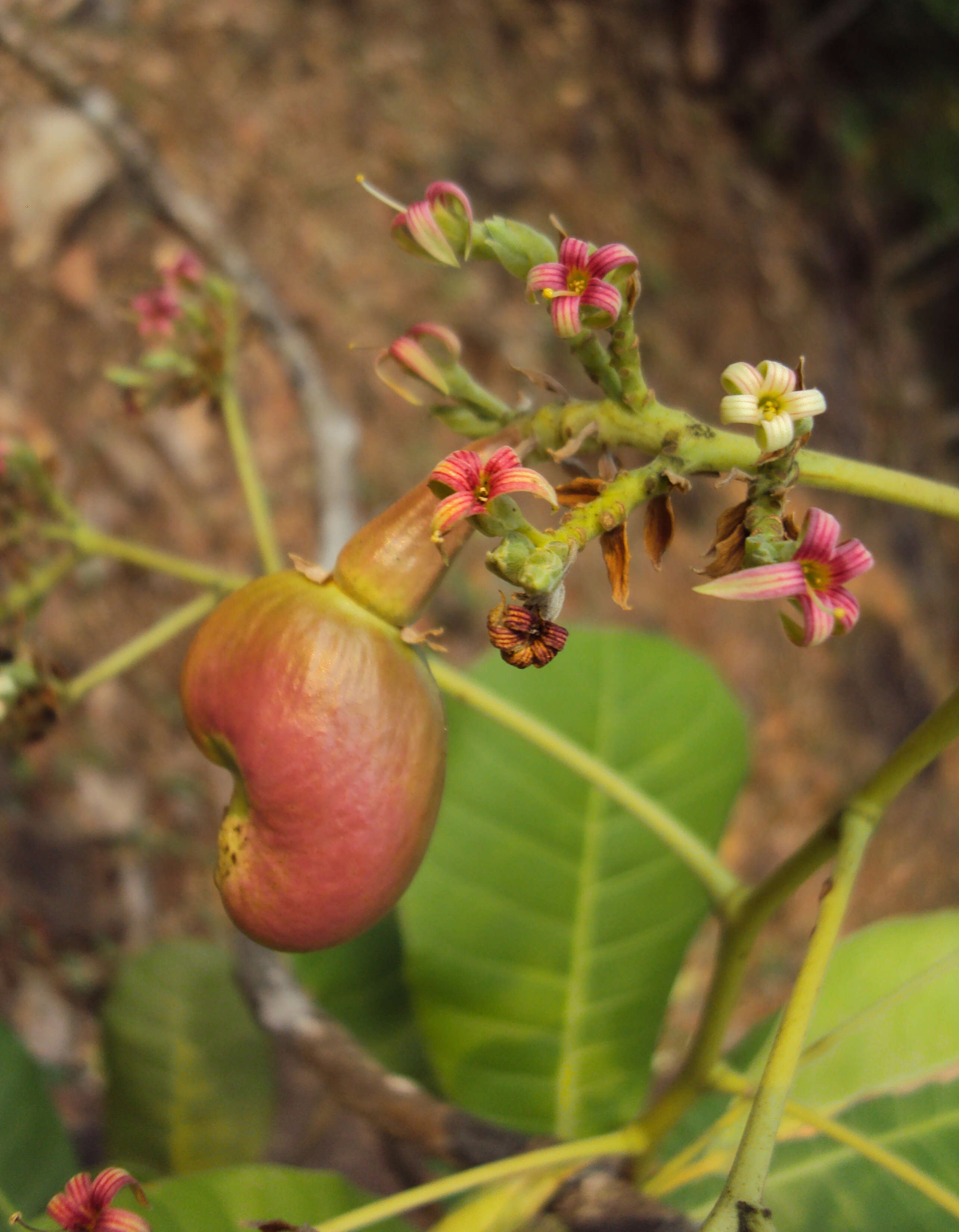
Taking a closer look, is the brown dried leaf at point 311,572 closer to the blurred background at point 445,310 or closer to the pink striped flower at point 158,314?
the pink striped flower at point 158,314

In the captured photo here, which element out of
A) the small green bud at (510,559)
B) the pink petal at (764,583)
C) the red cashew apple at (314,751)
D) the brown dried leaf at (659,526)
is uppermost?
the brown dried leaf at (659,526)

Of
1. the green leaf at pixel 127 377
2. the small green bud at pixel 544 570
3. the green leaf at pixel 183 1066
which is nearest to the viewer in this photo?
the small green bud at pixel 544 570

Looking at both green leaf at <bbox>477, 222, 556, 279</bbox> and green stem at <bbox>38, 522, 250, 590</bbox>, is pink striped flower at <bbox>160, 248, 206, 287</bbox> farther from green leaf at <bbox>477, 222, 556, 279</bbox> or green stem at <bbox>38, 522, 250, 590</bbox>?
green leaf at <bbox>477, 222, 556, 279</bbox>

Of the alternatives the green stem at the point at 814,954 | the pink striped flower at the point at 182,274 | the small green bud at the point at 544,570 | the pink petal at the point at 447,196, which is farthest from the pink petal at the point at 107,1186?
the pink striped flower at the point at 182,274

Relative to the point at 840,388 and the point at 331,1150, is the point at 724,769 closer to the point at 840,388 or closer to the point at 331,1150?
the point at 331,1150

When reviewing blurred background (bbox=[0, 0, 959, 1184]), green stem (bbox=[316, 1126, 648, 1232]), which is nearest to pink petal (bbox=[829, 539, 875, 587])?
green stem (bbox=[316, 1126, 648, 1232])

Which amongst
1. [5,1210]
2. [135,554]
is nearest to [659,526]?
[135,554]

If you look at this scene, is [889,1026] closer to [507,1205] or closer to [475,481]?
[507,1205]

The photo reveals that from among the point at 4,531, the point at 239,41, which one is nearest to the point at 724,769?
the point at 4,531
